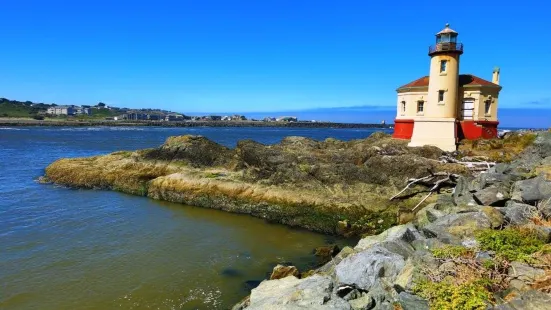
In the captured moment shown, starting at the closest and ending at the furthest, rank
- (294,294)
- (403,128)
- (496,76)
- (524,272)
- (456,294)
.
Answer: (456,294), (524,272), (294,294), (496,76), (403,128)

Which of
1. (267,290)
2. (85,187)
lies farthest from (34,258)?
(85,187)

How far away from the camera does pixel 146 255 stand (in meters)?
14.3

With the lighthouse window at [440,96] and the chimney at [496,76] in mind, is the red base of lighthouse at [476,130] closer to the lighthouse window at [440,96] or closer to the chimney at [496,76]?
the lighthouse window at [440,96]

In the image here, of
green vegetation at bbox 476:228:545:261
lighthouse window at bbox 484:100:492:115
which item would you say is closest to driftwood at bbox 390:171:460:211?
green vegetation at bbox 476:228:545:261

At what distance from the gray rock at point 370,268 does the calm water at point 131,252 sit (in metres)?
4.17

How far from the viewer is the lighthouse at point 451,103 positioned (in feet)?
86.3

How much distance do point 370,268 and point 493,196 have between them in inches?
221

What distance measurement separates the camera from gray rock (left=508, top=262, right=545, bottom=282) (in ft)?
20.1

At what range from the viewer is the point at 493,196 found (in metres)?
11.1

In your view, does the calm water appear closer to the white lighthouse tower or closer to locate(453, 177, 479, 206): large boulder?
locate(453, 177, 479, 206): large boulder

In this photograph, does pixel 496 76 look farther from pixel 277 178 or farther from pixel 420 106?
pixel 277 178

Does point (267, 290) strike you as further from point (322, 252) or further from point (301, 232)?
point (301, 232)

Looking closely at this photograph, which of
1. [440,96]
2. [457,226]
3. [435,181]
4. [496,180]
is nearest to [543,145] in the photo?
[435,181]

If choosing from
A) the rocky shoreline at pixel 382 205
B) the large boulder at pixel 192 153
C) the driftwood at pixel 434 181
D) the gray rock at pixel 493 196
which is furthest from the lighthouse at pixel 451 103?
the gray rock at pixel 493 196
